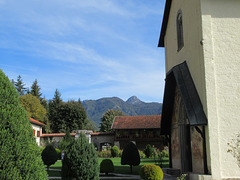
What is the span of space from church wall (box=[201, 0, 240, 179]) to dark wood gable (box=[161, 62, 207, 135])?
0.40m

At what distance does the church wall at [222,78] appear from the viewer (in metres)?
8.58

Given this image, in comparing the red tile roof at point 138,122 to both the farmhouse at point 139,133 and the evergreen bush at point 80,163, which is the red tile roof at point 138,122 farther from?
the evergreen bush at point 80,163

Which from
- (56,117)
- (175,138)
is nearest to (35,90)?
(56,117)

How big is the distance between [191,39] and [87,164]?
620cm

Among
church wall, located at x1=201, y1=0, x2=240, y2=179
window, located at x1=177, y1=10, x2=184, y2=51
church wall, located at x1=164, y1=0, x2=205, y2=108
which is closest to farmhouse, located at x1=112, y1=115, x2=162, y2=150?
church wall, located at x1=164, y1=0, x2=205, y2=108

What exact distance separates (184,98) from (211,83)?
1.15m

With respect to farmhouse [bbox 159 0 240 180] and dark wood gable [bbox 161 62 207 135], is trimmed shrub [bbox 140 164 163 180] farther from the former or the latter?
dark wood gable [bbox 161 62 207 135]

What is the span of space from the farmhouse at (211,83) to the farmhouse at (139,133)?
27695mm

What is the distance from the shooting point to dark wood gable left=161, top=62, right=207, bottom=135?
8875 millimetres

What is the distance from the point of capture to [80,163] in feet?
28.2

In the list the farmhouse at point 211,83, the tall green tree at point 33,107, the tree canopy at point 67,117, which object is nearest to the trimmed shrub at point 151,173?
the farmhouse at point 211,83

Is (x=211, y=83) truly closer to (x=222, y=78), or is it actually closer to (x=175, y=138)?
(x=222, y=78)

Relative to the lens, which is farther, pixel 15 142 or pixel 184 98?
pixel 184 98

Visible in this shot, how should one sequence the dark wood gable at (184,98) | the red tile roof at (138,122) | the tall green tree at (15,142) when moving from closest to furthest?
the tall green tree at (15,142) < the dark wood gable at (184,98) < the red tile roof at (138,122)
